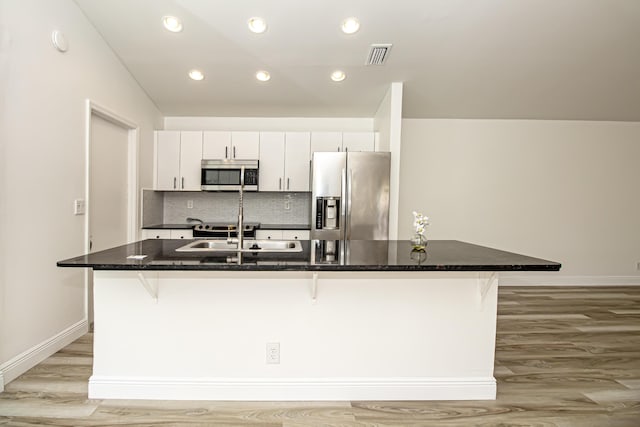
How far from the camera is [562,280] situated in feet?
16.2

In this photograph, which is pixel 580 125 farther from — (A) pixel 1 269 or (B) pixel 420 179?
(A) pixel 1 269

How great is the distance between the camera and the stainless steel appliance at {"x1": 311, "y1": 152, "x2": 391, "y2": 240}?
3771 millimetres

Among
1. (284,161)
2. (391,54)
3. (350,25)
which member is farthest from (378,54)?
(284,161)

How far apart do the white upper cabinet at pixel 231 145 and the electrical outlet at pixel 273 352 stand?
2.80 meters

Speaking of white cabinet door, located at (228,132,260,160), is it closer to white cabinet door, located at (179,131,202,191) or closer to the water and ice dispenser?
white cabinet door, located at (179,131,202,191)

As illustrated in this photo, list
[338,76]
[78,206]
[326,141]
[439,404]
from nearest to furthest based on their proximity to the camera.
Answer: [439,404] → [78,206] → [338,76] → [326,141]

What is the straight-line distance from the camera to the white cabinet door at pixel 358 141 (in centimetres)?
440

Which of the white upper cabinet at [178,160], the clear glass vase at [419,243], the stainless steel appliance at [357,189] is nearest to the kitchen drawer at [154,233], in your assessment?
the white upper cabinet at [178,160]

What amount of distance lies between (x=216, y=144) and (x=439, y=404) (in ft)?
11.9

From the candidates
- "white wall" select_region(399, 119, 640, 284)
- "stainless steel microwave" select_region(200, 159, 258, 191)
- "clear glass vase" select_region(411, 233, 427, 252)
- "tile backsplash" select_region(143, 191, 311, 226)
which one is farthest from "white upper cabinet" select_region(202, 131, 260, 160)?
"clear glass vase" select_region(411, 233, 427, 252)

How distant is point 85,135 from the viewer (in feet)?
9.76

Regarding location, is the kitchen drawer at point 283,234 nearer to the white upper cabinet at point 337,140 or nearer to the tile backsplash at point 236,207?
the tile backsplash at point 236,207

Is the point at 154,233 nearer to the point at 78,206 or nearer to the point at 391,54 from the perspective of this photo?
the point at 78,206

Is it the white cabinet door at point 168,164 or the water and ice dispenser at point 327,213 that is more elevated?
the white cabinet door at point 168,164
